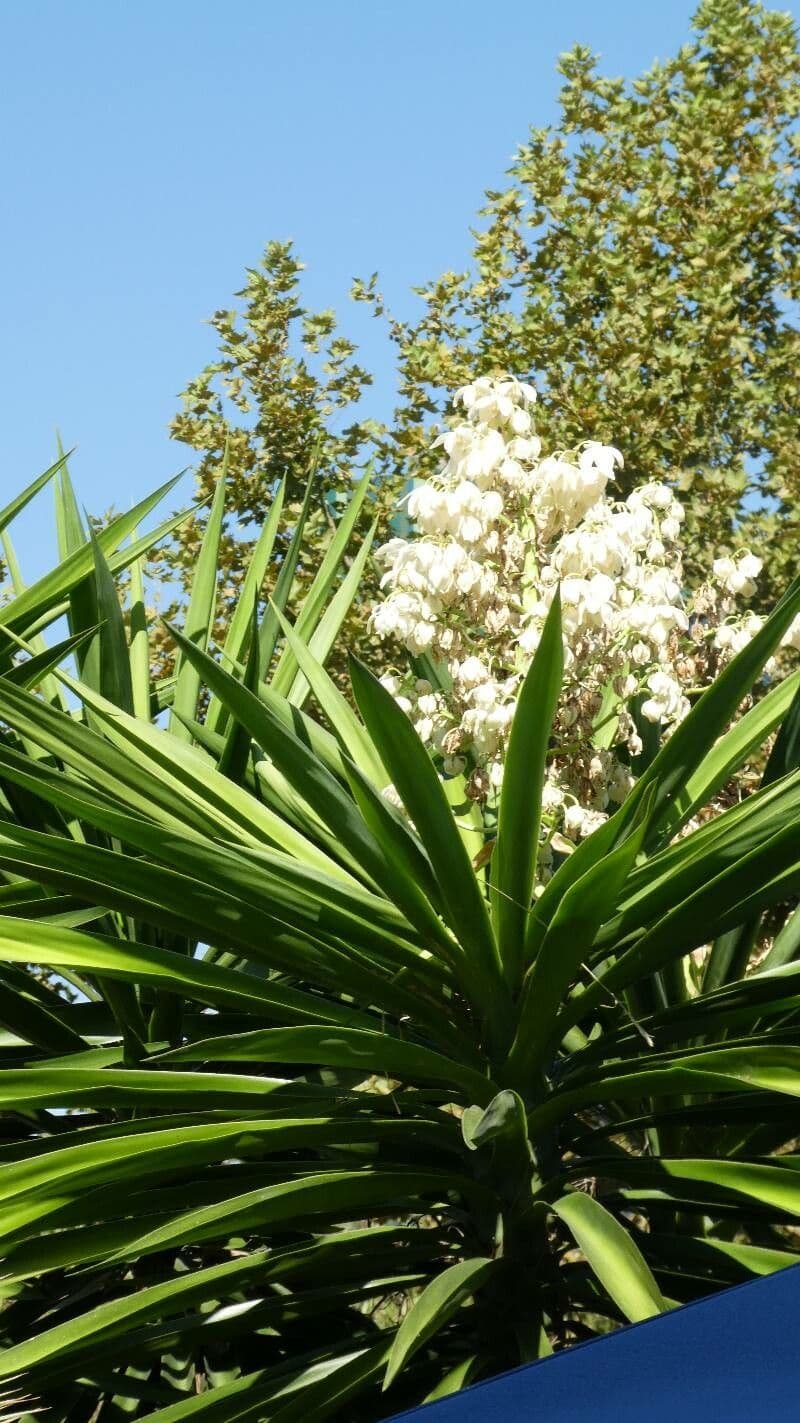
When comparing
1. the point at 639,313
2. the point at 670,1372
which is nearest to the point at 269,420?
the point at 639,313

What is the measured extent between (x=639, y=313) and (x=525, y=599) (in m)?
2.84

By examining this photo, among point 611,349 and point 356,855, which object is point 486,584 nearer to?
point 356,855

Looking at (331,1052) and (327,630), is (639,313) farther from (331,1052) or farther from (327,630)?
(331,1052)

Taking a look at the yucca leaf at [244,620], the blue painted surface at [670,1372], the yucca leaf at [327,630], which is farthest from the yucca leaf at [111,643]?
the blue painted surface at [670,1372]

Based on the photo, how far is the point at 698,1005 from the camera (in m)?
2.24

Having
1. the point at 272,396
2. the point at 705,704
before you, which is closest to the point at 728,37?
the point at 272,396

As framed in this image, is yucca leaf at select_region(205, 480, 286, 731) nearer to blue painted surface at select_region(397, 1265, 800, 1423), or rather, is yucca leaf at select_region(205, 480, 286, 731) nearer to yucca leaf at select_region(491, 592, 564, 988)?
yucca leaf at select_region(491, 592, 564, 988)

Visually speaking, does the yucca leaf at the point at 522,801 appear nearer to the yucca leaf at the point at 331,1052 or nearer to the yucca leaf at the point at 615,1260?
the yucca leaf at the point at 331,1052

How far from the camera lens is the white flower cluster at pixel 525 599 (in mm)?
2342

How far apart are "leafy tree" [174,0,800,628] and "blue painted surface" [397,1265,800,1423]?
13.4 feet

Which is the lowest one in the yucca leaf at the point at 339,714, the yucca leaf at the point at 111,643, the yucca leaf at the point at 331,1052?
the yucca leaf at the point at 331,1052

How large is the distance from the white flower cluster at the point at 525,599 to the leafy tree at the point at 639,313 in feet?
7.94

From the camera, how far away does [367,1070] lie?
2.04 metres

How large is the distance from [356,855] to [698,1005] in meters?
0.54
